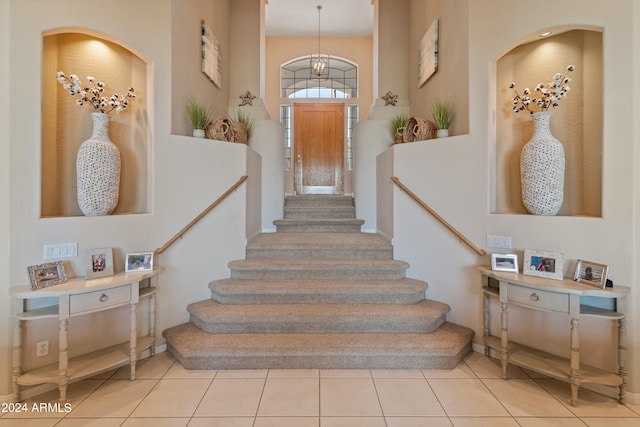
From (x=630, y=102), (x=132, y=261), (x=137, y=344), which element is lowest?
(x=137, y=344)

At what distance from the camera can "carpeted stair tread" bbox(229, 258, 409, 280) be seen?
365 cm

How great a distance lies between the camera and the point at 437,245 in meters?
3.54

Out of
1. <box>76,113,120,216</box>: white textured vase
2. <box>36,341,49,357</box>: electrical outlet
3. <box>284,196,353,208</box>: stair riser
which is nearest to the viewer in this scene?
<box>36,341,49,357</box>: electrical outlet

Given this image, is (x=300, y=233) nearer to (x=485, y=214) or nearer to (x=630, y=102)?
(x=485, y=214)

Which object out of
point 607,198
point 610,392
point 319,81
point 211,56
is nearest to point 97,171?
point 211,56

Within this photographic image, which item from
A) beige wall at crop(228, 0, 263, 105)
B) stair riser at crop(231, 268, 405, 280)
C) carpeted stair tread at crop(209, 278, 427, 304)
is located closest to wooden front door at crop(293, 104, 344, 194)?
beige wall at crop(228, 0, 263, 105)

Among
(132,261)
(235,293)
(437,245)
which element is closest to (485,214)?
(437,245)

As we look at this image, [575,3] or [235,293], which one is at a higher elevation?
[575,3]

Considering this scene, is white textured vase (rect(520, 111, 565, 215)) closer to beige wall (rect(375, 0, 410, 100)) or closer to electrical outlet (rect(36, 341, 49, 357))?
beige wall (rect(375, 0, 410, 100))

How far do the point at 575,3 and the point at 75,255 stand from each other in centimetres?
455

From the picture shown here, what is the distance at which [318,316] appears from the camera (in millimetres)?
3051

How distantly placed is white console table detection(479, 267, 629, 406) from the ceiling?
5.87 metres

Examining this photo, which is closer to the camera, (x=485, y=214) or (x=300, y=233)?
(x=485, y=214)

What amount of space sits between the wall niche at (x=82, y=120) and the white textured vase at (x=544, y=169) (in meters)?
3.62
